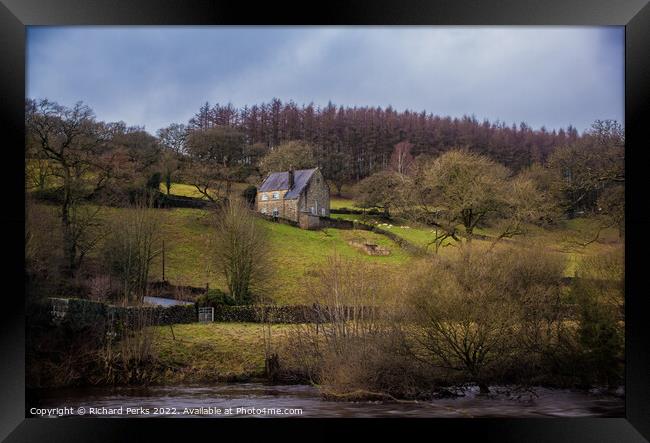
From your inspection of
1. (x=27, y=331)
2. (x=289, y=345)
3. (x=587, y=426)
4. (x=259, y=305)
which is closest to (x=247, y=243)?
(x=259, y=305)

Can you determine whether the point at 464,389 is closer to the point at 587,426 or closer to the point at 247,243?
the point at 587,426

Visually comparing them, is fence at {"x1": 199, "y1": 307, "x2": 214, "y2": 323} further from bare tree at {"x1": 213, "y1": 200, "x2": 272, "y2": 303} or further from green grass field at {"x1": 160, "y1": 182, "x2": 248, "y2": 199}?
green grass field at {"x1": 160, "y1": 182, "x2": 248, "y2": 199}

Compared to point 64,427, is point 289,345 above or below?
above

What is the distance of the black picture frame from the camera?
8016mm

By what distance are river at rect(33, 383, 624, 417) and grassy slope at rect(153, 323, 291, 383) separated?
244 mm

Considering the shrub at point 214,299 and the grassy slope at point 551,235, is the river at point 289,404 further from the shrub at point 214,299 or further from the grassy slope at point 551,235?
the grassy slope at point 551,235

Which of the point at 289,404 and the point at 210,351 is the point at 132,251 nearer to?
the point at 210,351

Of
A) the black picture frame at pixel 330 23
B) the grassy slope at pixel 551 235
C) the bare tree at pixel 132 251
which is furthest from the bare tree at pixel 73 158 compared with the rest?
the grassy slope at pixel 551 235

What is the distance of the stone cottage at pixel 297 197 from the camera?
9977mm

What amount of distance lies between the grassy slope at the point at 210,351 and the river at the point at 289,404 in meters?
0.24

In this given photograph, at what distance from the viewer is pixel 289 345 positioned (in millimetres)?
9547

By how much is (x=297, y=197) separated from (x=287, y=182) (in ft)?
1.01

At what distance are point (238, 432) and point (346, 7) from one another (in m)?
6.05

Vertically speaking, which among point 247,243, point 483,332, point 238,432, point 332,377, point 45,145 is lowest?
point 238,432
